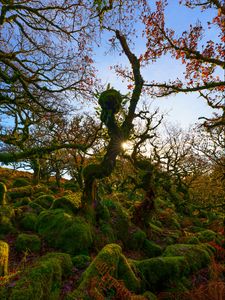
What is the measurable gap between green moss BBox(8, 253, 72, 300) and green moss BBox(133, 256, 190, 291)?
222cm

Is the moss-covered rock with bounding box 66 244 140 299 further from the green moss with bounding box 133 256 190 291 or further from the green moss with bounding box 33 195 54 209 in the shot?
the green moss with bounding box 33 195 54 209

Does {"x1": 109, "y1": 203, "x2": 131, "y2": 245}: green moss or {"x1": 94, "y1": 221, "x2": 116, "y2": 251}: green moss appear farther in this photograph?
{"x1": 109, "y1": 203, "x2": 131, "y2": 245}: green moss

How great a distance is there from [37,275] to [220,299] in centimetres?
350

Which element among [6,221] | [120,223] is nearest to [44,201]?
[6,221]

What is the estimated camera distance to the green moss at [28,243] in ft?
23.7

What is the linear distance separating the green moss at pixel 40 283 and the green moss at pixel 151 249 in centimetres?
505

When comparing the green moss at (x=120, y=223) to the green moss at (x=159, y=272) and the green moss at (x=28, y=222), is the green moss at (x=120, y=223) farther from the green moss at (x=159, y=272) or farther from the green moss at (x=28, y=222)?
the green moss at (x=159, y=272)

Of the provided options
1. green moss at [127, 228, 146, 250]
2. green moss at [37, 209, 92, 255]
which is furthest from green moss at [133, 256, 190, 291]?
green moss at [127, 228, 146, 250]

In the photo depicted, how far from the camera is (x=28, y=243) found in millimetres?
7359

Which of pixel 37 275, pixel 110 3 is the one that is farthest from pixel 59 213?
pixel 110 3

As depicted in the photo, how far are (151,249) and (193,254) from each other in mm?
1994

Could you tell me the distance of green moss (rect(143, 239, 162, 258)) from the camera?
9.17 metres

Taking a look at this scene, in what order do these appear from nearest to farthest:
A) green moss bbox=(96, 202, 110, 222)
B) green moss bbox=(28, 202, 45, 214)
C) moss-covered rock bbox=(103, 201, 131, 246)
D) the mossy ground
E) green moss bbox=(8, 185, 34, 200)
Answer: the mossy ground → moss-covered rock bbox=(103, 201, 131, 246) → green moss bbox=(96, 202, 110, 222) → green moss bbox=(28, 202, 45, 214) → green moss bbox=(8, 185, 34, 200)

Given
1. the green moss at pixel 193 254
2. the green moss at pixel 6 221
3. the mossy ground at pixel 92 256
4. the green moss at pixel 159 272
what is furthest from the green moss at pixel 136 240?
the green moss at pixel 6 221
